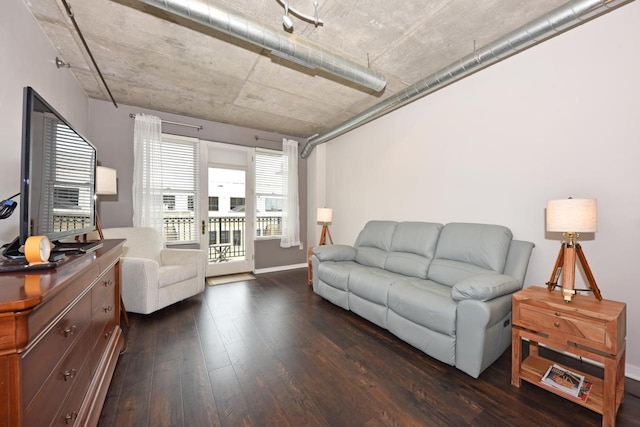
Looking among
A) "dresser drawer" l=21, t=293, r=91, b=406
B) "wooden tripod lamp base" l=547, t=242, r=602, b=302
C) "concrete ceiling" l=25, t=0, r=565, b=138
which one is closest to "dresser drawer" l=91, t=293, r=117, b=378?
"dresser drawer" l=21, t=293, r=91, b=406

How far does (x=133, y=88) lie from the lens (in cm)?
316

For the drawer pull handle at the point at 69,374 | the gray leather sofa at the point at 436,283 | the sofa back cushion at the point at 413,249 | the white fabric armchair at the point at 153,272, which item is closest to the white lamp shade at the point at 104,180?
the white fabric armchair at the point at 153,272

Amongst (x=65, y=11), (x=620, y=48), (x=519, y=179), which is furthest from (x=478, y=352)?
(x=65, y=11)

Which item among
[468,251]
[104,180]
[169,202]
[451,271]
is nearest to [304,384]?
[451,271]

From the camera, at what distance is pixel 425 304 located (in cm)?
203

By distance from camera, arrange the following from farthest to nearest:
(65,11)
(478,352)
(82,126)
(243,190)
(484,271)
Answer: (243,190) → (82,126) → (484,271) → (65,11) → (478,352)

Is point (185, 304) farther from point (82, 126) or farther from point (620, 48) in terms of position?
point (620, 48)

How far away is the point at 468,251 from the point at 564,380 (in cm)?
109

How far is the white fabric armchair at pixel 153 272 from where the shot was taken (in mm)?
2719

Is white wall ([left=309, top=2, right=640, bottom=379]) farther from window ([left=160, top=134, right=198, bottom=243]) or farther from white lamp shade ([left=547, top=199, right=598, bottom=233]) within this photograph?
window ([left=160, top=134, right=198, bottom=243])

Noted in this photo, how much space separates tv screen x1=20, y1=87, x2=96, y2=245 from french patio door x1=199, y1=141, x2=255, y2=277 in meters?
2.53

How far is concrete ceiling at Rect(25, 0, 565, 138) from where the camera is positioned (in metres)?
1.92

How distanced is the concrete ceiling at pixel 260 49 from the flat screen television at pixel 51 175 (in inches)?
47.5

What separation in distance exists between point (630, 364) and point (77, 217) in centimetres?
402
